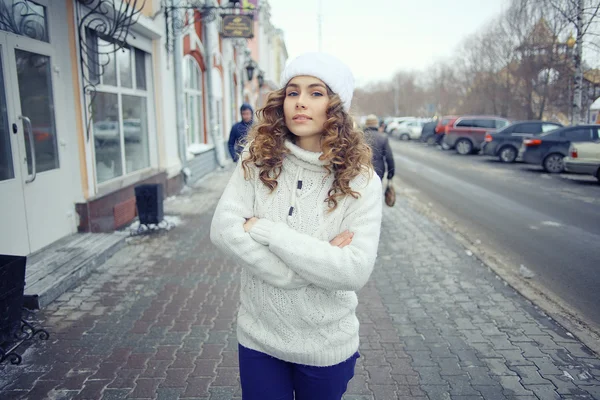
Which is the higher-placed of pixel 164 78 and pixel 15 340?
pixel 164 78

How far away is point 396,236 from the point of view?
24.4ft

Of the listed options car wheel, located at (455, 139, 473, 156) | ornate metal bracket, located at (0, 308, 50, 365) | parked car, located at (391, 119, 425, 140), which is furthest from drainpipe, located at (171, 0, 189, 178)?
parked car, located at (391, 119, 425, 140)

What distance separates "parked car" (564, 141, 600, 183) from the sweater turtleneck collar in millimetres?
13401

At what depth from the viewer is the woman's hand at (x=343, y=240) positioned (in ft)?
5.96

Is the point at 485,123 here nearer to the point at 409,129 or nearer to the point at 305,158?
the point at 409,129

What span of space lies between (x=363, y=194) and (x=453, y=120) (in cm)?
2514

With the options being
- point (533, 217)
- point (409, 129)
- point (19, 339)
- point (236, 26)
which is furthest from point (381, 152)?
point (409, 129)

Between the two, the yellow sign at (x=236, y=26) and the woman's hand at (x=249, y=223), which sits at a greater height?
the yellow sign at (x=236, y=26)

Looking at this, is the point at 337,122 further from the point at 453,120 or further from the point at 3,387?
the point at 453,120

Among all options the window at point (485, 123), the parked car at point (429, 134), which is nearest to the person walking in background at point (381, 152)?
the window at point (485, 123)

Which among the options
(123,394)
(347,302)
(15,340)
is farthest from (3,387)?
(347,302)

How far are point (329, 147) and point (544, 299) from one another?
404 cm

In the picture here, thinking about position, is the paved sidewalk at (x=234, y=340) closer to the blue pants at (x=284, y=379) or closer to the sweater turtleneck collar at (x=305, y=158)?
the blue pants at (x=284, y=379)

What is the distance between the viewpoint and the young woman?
71.4 inches
